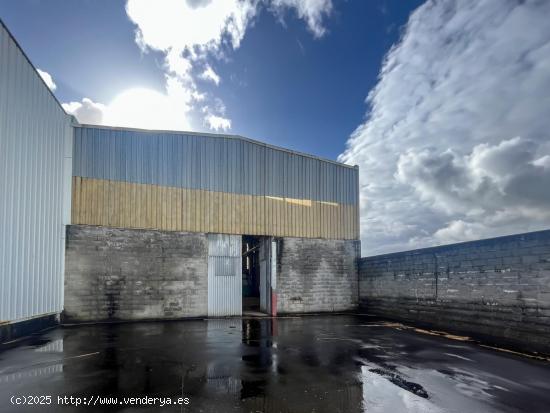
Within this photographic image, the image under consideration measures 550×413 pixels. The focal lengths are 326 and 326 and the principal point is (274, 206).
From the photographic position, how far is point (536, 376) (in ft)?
23.2

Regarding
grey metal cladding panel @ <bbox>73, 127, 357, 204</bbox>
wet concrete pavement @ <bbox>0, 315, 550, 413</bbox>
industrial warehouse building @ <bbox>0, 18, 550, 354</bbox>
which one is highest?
grey metal cladding panel @ <bbox>73, 127, 357, 204</bbox>

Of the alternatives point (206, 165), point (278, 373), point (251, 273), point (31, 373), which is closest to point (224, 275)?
point (206, 165)

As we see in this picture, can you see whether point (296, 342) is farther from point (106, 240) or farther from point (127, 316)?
point (106, 240)

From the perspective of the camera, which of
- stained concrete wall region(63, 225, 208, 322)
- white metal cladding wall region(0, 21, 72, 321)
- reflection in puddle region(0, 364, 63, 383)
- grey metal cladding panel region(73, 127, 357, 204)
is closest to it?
reflection in puddle region(0, 364, 63, 383)

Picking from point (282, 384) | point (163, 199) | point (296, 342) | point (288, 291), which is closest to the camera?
point (282, 384)

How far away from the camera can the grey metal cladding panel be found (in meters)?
15.8

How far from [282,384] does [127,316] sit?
11.5 m

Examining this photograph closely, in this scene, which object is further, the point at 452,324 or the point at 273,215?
the point at 273,215

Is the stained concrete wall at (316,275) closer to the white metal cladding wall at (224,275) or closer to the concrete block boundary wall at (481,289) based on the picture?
the white metal cladding wall at (224,275)

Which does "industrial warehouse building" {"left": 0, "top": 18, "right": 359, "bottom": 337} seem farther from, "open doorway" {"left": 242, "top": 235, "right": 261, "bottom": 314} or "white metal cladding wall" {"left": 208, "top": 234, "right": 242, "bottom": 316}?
"open doorway" {"left": 242, "top": 235, "right": 261, "bottom": 314}

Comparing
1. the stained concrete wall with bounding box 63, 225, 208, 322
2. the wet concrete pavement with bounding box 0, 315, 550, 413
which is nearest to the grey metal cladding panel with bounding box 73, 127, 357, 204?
the stained concrete wall with bounding box 63, 225, 208, 322

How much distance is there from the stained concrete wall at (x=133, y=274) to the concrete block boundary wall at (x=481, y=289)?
33.1ft

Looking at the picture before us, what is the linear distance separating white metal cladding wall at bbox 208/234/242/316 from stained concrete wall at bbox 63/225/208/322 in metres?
0.37

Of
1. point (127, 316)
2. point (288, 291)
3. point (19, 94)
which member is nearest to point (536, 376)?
point (288, 291)
